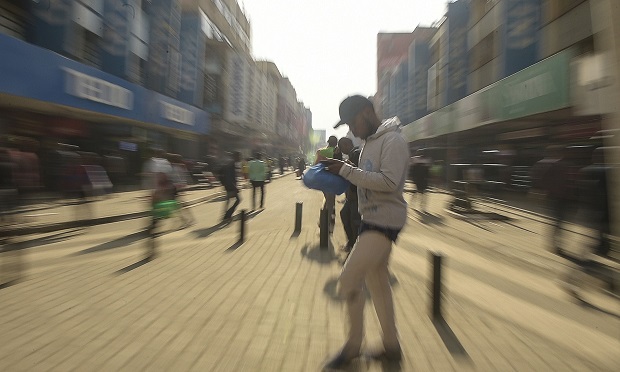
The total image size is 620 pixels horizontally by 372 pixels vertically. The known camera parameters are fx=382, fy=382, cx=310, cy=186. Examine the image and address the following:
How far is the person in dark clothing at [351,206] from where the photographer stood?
5.69 metres

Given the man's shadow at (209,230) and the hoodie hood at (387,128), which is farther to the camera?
the man's shadow at (209,230)

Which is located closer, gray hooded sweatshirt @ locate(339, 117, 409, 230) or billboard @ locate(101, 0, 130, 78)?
gray hooded sweatshirt @ locate(339, 117, 409, 230)

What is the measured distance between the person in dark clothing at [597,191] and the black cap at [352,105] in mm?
4620

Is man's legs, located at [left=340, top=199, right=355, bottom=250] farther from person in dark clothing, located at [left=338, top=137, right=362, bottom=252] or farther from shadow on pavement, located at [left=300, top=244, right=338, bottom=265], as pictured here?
shadow on pavement, located at [left=300, top=244, right=338, bottom=265]

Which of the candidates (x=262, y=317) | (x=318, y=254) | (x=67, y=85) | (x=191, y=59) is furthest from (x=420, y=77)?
(x=262, y=317)

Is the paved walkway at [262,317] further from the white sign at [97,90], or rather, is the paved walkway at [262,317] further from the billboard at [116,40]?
Result: the billboard at [116,40]

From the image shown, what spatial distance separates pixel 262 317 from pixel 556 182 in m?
5.13

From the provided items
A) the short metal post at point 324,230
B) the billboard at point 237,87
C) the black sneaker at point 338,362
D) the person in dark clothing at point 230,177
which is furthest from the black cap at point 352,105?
the billboard at point 237,87

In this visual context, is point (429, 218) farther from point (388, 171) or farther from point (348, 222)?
point (388, 171)

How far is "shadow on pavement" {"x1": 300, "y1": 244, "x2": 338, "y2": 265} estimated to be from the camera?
5821 millimetres

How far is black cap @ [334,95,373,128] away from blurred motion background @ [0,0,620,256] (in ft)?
4.32

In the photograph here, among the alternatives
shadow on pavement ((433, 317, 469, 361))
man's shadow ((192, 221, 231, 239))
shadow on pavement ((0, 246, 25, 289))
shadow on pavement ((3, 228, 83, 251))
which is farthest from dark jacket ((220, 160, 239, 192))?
shadow on pavement ((433, 317, 469, 361))

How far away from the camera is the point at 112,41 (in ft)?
61.5

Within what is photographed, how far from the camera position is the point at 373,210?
2.58m
